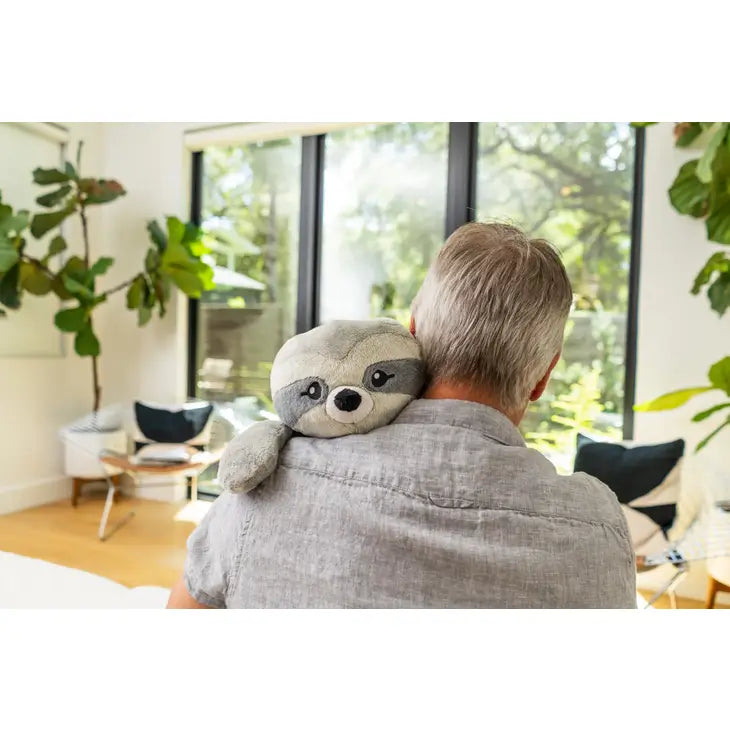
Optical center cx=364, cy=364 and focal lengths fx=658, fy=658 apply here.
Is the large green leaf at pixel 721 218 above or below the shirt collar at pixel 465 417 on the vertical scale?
above

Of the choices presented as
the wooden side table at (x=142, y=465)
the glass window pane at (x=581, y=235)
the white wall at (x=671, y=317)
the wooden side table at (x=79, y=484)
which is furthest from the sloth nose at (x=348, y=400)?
the wooden side table at (x=79, y=484)

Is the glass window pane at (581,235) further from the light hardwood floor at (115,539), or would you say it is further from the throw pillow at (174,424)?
the throw pillow at (174,424)

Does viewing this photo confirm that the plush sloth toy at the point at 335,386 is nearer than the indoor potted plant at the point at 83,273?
Yes

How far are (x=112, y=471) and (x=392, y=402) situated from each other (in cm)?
369

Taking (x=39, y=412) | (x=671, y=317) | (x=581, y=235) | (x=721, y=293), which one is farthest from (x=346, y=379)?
(x=39, y=412)

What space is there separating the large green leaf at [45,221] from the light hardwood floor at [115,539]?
1.77m

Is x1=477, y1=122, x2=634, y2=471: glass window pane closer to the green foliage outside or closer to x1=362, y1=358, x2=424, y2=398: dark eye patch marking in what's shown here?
the green foliage outside

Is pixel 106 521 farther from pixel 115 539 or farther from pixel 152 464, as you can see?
pixel 152 464

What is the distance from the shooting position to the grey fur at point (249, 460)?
0.73 meters

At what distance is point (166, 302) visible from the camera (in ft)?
14.9

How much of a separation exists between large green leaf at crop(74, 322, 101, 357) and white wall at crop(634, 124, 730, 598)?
3185 mm
